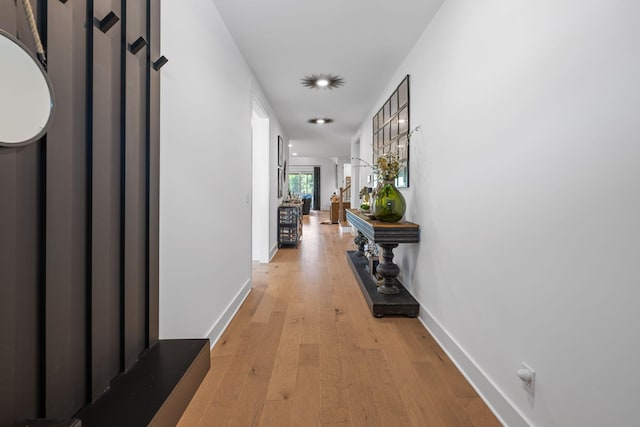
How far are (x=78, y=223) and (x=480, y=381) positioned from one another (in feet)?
6.19

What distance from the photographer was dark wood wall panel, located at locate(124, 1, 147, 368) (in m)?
0.88

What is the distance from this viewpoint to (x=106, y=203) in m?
0.80

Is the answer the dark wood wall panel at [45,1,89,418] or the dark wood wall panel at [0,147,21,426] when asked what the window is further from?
the dark wood wall panel at [0,147,21,426]

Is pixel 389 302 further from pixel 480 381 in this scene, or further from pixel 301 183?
pixel 301 183

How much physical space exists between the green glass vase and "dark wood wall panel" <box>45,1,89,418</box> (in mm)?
2353

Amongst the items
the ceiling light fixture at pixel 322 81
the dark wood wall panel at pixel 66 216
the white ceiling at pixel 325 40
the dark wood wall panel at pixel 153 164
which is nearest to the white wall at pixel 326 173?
the white ceiling at pixel 325 40

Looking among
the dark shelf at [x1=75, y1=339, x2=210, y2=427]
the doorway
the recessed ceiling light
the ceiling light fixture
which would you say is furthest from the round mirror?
the recessed ceiling light

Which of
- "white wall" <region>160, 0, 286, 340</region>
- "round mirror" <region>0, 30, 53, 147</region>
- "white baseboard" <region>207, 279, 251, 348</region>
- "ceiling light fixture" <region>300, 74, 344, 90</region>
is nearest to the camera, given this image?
"round mirror" <region>0, 30, 53, 147</region>

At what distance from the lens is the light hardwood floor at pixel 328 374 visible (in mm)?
1488

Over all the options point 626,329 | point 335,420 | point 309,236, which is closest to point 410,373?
point 335,420

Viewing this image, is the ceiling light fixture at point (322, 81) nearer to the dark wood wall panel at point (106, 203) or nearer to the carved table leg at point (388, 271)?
the carved table leg at point (388, 271)

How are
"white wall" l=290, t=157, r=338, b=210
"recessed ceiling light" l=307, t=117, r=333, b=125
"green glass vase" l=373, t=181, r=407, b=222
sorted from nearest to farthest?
"green glass vase" l=373, t=181, r=407, b=222 < "recessed ceiling light" l=307, t=117, r=333, b=125 < "white wall" l=290, t=157, r=338, b=210

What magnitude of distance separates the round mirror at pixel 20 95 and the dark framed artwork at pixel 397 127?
2738 mm

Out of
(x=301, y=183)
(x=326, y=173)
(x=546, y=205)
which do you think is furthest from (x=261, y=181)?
(x=301, y=183)
